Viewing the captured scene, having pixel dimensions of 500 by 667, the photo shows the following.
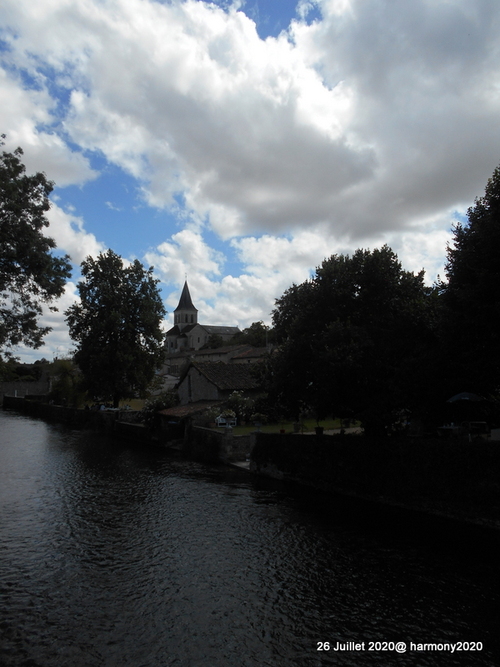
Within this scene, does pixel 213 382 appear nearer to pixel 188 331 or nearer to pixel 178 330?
pixel 188 331

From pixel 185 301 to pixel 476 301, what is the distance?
140201 millimetres

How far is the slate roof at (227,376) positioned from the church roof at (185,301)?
352ft

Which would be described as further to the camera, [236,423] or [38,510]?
[236,423]

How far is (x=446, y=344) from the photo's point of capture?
17125mm

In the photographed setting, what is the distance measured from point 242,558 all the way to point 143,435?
1248 inches

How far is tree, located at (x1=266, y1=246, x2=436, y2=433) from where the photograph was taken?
19.0m

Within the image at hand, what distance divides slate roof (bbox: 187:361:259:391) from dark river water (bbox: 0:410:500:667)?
1852 centimetres

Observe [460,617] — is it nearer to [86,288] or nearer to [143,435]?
[143,435]

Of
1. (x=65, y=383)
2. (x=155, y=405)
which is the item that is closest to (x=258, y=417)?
(x=155, y=405)

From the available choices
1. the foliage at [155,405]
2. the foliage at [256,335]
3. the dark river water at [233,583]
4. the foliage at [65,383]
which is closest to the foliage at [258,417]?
the foliage at [155,405]

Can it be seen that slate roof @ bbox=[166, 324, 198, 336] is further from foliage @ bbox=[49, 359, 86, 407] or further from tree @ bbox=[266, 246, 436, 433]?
tree @ bbox=[266, 246, 436, 433]

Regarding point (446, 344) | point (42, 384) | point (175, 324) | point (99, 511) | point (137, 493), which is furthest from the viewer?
point (175, 324)

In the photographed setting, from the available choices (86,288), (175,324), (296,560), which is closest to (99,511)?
(296,560)

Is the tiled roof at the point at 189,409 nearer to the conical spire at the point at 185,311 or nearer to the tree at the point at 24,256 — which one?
the tree at the point at 24,256
